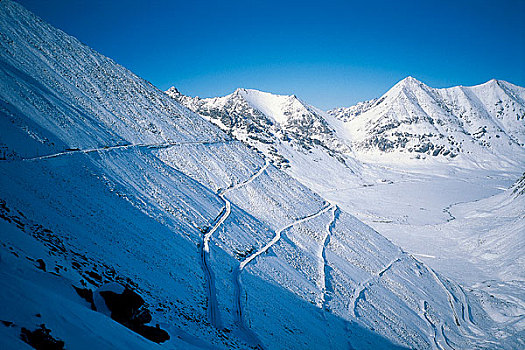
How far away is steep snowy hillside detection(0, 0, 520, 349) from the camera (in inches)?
461

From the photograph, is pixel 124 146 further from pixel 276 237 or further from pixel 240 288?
pixel 240 288

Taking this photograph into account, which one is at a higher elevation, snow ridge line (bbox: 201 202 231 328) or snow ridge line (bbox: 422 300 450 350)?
snow ridge line (bbox: 422 300 450 350)

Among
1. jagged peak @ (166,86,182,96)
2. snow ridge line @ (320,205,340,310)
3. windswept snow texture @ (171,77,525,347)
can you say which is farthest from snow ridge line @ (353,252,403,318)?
jagged peak @ (166,86,182,96)

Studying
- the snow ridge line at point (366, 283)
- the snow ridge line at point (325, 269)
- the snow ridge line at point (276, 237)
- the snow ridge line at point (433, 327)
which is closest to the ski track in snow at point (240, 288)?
the snow ridge line at point (276, 237)

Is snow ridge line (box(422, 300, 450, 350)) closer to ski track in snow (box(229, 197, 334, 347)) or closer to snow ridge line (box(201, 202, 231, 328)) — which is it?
ski track in snow (box(229, 197, 334, 347))

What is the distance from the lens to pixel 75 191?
25031 mm

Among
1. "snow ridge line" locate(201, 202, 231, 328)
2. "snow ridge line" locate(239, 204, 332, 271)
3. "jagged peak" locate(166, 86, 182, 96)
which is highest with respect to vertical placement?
"jagged peak" locate(166, 86, 182, 96)

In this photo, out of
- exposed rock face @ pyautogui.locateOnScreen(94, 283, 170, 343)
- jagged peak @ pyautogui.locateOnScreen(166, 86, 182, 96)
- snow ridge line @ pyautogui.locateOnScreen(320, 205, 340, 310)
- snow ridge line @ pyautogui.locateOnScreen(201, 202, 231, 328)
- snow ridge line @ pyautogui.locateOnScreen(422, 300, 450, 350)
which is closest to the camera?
exposed rock face @ pyautogui.locateOnScreen(94, 283, 170, 343)

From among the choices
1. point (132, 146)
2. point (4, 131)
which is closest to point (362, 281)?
point (132, 146)

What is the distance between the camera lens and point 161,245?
25250mm

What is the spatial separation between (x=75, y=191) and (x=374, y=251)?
46730 millimetres

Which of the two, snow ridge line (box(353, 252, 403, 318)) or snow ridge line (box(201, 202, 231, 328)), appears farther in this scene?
snow ridge line (box(353, 252, 403, 318))

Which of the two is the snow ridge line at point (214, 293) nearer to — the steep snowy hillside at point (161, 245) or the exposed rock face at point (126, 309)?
the steep snowy hillside at point (161, 245)

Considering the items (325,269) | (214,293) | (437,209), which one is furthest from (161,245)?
(437,209)
